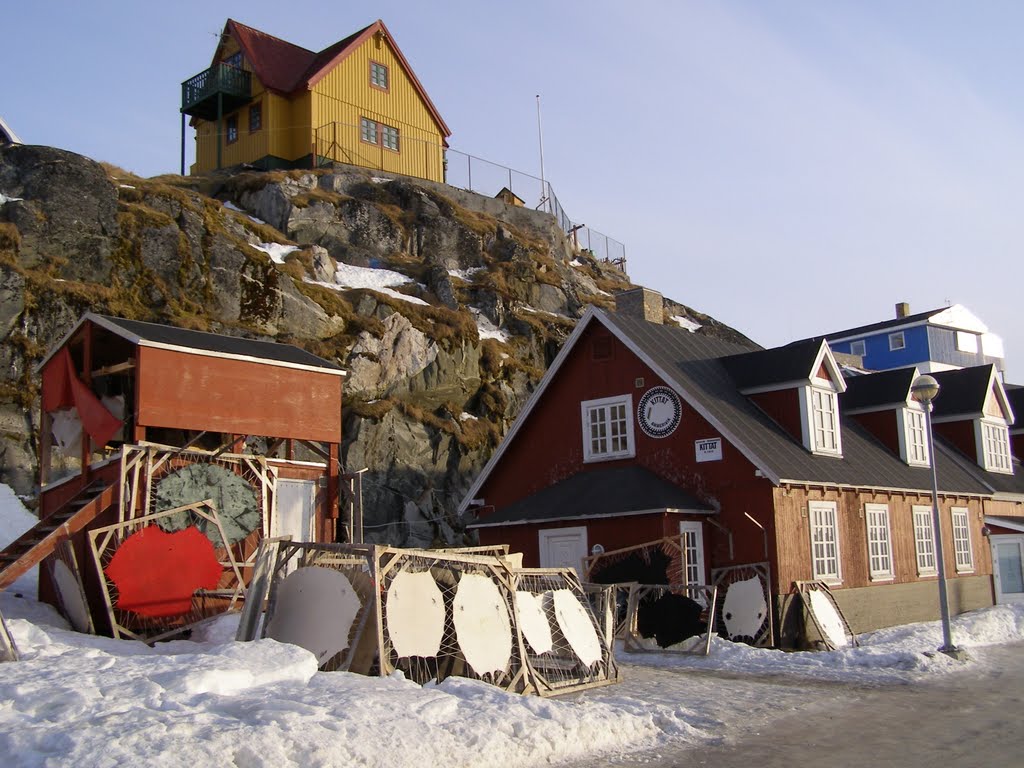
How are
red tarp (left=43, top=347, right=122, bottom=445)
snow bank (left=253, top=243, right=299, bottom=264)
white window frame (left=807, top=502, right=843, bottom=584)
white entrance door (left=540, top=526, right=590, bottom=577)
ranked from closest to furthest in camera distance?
red tarp (left=43, top=347, right=122, bottom=445) → white window frame (left=807, top=502, right=843, bottom=584) → white entrance door (left=540, top=526, right=590, bottom=577) → snow bank (left=253, top=243, right=299, bottom=264)

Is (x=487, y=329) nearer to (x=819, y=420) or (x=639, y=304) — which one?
(x=639, y=304)

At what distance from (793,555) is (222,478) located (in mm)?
11325

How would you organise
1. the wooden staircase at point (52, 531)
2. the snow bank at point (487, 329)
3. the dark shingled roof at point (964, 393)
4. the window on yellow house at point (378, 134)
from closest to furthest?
the wooden staircase at point (52, 531), the dark shingled roof at point (964, 393), the snow bank at point (487, 329), the window on yellow house at point (378, 134)

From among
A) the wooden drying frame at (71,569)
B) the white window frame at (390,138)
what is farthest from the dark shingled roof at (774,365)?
the white window frame at (390,138)

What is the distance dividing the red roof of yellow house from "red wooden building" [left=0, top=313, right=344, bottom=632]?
92.5 feet

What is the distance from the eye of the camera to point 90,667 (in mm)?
10203

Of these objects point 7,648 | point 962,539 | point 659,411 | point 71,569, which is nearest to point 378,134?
point 659,411

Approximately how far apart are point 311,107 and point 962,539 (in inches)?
1250

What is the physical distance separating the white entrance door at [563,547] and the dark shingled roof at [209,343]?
6.43 m

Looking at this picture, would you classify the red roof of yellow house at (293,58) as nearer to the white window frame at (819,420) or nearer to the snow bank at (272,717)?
the white window frame at (819,420)

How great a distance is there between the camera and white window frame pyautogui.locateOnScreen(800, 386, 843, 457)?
22531 millimetres

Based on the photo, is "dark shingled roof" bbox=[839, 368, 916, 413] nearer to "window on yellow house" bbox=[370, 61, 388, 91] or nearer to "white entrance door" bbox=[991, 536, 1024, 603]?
"white entrance door" bbox=[991, 536, 1024, 603]

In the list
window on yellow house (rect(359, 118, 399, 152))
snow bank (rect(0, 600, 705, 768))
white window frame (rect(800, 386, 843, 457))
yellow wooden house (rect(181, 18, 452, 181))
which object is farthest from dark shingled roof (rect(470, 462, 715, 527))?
window on yellow house (rect(359, 118, 399, 152))

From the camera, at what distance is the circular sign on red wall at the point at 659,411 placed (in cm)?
2179
